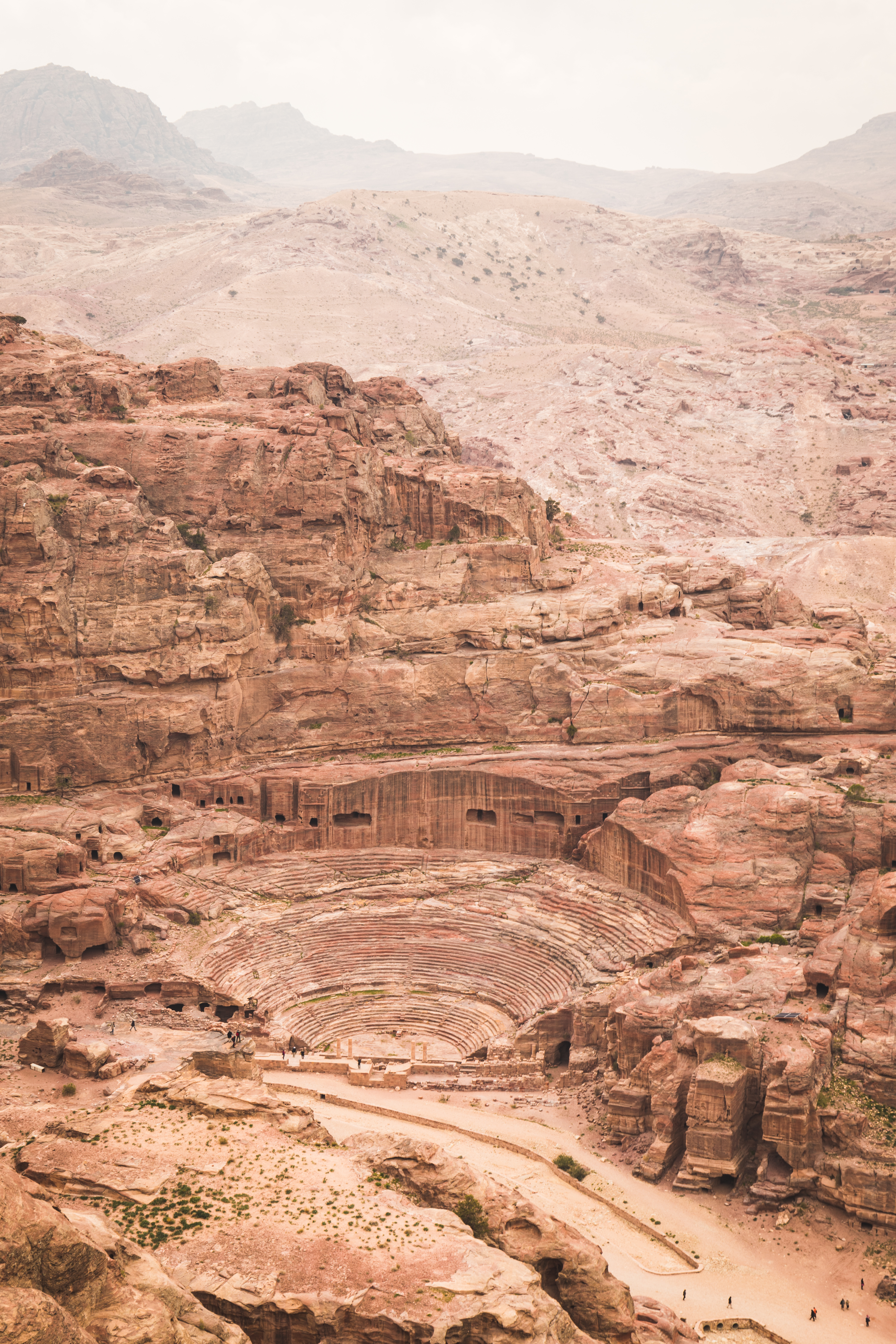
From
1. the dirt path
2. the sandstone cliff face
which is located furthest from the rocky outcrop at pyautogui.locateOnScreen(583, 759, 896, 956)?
the dirt path

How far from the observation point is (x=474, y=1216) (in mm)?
23688

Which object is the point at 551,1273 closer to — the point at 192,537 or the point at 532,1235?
the point at 532,1235

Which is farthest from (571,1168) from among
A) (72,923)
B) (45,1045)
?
(72,923)

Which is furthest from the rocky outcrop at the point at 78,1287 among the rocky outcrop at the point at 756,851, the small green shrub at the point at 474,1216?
the rocky outcrop at the point at 756,851

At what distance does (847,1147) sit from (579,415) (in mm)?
75605

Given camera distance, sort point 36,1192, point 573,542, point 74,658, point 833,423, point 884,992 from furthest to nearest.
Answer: point 833,423 → point 573,542 → point 74,658 → point 884,992 → point 36,1192

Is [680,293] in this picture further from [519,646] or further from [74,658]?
[74,658]

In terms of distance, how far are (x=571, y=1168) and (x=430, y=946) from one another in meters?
13.9

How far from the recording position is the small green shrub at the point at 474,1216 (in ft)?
76.9

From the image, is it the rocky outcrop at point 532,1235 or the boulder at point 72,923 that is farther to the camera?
the boulder at point 72,923

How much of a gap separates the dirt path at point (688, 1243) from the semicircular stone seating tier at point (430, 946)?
693cm

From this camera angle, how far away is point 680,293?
135 m

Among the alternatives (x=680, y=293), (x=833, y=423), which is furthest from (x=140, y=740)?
(x=680, y=293)

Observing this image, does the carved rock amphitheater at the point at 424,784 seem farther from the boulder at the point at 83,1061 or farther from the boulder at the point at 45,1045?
A: the boulder at the point at 83,1061
